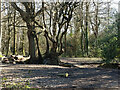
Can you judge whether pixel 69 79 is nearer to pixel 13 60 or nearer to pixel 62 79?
pixel 62 79

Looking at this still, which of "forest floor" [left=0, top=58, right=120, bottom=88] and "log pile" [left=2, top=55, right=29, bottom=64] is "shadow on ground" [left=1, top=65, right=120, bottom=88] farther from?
"log pile" [left=2, top=55, right=29, bottom=64]

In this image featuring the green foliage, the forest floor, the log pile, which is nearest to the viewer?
the forest floor

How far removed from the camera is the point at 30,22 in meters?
11.4

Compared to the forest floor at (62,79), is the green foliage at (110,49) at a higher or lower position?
higher

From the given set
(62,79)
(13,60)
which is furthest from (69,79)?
(13,60)

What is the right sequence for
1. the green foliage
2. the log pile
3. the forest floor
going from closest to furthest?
the forest floor < the green foliage < the log pile

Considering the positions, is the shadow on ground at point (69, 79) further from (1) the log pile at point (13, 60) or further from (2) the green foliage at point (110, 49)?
(1) the log pile at point (13, 60)

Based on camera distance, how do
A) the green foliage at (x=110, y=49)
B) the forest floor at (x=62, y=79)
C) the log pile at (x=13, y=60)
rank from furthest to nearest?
the log pile at (x=13, y=60) → the green foliage at (x=110, y=49) → the forest floor at (x=62, y=79)

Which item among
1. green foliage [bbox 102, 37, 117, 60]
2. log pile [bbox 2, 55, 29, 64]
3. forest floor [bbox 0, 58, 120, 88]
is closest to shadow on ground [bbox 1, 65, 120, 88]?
forest floor [bbox 0, 58, 120, 88]

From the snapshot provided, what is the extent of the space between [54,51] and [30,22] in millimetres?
2352

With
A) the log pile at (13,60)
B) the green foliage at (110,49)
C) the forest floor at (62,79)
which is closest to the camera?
the forest floor at (62,79)

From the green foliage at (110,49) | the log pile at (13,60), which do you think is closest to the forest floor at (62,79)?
the green foliage at (110,49)

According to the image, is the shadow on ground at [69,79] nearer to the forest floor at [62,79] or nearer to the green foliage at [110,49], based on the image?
the forest floor at [62,79]

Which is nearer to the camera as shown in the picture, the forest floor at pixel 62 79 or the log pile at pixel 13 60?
the forest floor at pixel 62 79
